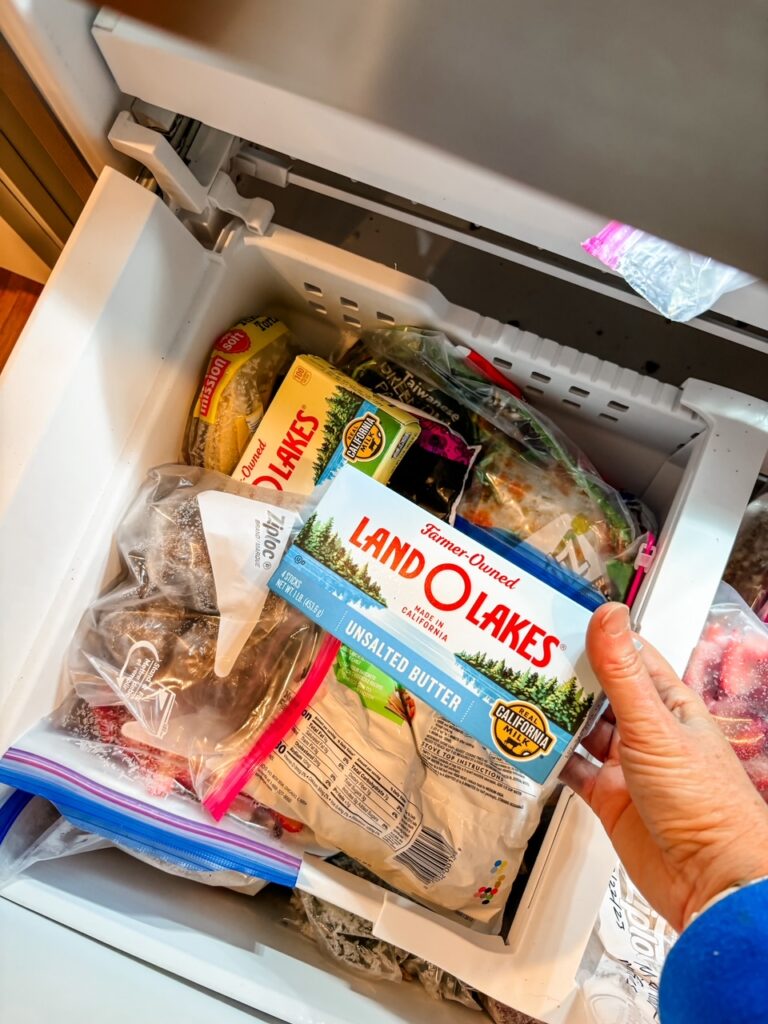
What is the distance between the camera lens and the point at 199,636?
2.62ft

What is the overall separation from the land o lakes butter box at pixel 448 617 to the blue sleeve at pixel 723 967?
8.0 inches

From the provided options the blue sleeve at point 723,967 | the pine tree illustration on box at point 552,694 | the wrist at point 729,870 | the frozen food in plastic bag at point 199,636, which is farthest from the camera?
the frozen food in plastic bag at point 199,636

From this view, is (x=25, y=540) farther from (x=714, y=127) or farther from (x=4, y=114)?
(x=714, y=127)

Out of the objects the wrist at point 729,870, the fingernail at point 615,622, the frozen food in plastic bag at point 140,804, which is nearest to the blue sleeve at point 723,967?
the wrist at point 729,870

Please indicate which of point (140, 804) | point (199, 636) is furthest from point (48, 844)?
point (199, 636)

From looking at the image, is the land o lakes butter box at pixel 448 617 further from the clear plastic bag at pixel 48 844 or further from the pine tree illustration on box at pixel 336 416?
the clear plastic bag at pixel 48 844

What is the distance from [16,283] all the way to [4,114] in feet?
1.23

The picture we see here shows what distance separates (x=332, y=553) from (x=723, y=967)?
0.43 m

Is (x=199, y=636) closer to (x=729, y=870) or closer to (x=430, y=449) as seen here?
(x=430, y=449)

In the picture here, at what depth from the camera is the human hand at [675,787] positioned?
22.4 inches

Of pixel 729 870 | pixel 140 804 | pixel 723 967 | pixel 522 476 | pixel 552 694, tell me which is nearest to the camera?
pixel 723 967

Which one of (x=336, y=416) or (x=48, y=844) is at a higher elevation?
(x=336, y=416)

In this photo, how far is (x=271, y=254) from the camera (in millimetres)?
847

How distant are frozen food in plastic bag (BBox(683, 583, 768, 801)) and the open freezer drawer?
5 cm
